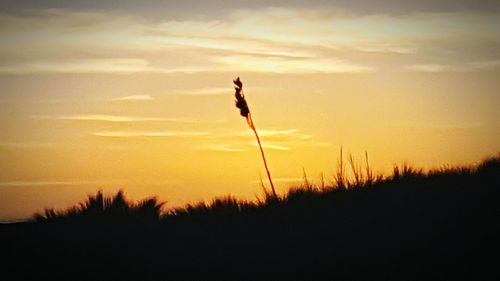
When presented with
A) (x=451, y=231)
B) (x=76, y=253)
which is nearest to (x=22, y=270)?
(x=76, y=253)

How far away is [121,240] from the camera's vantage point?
8094 mm

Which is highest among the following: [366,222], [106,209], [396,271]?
[106,209]

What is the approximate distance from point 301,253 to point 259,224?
3.40 feet

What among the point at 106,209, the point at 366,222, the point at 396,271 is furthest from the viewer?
the point at 106,209

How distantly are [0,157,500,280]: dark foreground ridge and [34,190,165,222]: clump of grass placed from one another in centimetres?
3

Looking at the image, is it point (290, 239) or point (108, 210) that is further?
point (108, 210)

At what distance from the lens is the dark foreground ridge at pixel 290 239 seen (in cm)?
704

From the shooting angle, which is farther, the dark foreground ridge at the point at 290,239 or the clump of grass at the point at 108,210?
the clump of grass at the point at 108,210

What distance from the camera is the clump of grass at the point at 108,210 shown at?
364 inches

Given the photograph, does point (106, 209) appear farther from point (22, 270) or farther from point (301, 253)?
point (301, 253)

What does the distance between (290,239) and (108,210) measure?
9.06ft

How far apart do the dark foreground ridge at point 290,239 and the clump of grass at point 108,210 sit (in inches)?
1.0

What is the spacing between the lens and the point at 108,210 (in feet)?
31.1

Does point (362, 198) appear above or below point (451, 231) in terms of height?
above
